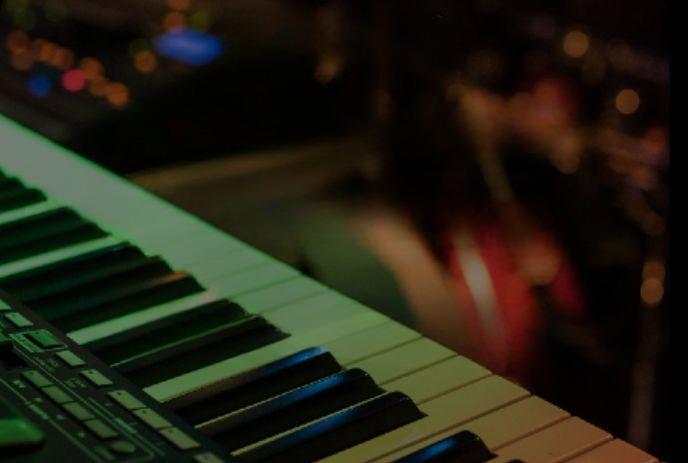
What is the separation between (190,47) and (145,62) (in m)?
0.11

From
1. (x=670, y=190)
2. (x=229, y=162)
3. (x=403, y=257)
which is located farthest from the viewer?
(x=229, y=162)

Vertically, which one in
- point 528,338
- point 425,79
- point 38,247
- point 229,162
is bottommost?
point 528,338

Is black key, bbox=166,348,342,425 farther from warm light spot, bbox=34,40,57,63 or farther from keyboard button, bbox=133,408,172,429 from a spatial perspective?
warm light spot, bbox=34,40,57,63

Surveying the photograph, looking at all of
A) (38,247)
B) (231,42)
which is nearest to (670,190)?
(38,247)

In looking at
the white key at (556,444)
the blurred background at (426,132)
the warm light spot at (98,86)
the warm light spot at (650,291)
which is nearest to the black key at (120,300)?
the white key at (556,444)

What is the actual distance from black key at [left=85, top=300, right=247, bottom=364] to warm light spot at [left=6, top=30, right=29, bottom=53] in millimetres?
1815

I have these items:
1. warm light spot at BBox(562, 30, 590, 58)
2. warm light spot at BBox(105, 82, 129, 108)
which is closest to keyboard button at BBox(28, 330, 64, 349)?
warm light spot at BBox(105, 82, 129, 108)

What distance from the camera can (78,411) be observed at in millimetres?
795

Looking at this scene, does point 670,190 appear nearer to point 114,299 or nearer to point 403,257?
point 114,299

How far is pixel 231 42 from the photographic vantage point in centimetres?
254

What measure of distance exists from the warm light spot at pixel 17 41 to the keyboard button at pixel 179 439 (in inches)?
83.9

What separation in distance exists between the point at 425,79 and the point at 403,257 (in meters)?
1.04

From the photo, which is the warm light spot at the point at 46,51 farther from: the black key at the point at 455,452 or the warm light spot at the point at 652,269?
the black key at the point at 455,452

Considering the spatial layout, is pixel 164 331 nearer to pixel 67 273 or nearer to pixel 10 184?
pixel 67 273
